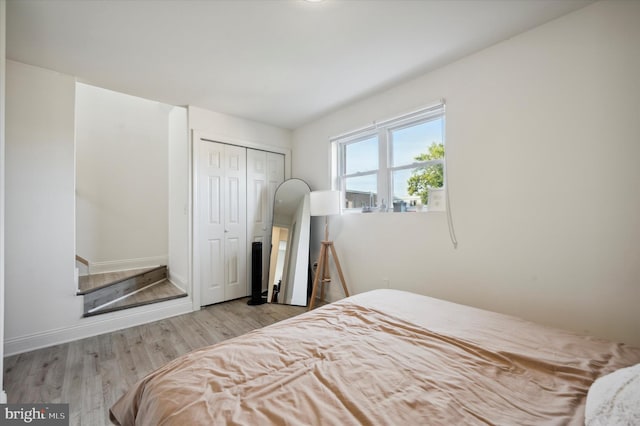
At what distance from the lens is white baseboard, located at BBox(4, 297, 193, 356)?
2.24 meters

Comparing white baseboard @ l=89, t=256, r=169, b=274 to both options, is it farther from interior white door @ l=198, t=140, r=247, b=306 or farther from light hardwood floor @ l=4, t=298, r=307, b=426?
light hardwood floor @ l=4, t=298, r=307, b=426

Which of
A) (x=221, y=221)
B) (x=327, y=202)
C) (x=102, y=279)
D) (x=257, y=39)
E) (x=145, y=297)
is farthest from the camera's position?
(x=221, y=221)

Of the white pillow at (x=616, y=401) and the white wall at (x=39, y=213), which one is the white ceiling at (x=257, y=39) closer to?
the white wall at (x=39, y=213)

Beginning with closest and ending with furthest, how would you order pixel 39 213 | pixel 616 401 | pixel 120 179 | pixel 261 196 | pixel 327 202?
pixel 616 401
pixel 39 213
pixel 327 202
pixel 261 196
pixel 120 179

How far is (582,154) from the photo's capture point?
1.67m

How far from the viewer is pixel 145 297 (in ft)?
10.3

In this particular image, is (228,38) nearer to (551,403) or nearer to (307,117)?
(307,117)

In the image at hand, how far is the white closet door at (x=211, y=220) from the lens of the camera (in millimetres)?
3309

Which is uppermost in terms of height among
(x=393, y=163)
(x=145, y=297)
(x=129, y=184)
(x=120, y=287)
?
(x=393, y=163)

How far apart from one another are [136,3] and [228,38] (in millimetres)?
565

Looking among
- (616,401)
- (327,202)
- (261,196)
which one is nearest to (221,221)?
(261,196)

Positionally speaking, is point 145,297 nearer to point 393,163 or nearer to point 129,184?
point 129,184

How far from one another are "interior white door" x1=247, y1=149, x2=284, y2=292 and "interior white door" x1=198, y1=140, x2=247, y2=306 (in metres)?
0.09

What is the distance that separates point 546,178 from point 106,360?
3615mm
